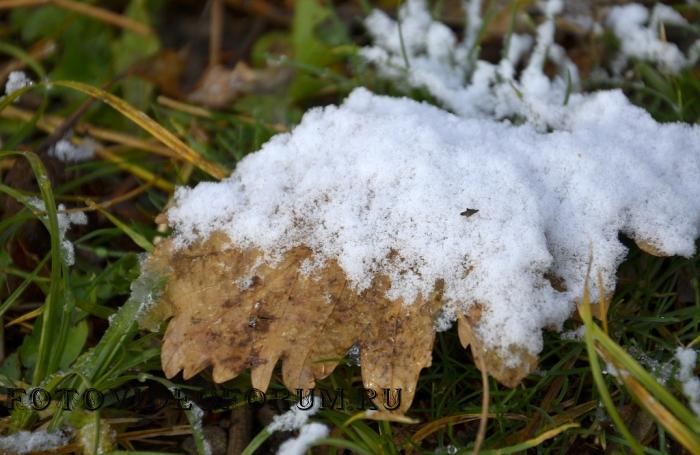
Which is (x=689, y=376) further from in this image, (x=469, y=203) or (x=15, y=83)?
(x=15, y=83)

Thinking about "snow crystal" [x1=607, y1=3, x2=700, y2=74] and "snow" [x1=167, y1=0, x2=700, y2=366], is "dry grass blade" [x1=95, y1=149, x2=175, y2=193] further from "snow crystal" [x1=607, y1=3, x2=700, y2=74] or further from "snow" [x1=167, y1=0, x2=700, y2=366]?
"snow crystal" [x1=607, y1=3, x2=700, y2=74]

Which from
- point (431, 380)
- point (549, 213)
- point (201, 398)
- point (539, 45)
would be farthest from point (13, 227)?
point (539, 45)

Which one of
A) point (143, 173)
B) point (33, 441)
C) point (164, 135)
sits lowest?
point (33, 441)

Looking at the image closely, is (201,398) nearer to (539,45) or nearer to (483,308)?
(483,308)

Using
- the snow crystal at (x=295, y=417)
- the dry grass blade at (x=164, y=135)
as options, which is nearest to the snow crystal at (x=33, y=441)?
the snow crystal at (x=295, y=417)

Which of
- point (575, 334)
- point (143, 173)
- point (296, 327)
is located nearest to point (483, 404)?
point (575, 334)

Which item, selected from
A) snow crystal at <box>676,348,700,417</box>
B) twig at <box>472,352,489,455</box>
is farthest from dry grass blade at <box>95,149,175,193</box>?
snow crystal at <box>676,348,700,417</box>
